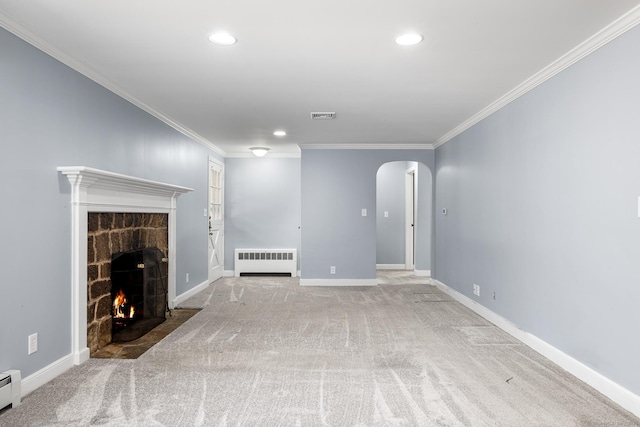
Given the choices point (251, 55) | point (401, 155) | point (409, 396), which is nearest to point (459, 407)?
point (409, 396)

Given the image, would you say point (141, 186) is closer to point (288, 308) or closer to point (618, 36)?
point (288, 308)

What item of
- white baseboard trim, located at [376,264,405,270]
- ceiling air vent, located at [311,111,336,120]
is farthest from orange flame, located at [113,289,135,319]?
white baseboard trim, located at [376,264,405,270]

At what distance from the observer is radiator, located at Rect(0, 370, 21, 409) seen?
2.27 m

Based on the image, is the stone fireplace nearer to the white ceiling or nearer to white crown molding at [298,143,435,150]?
the white ceiling

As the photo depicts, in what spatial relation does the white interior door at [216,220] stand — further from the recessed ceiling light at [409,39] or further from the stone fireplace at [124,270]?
the recessed ceiling light at [409,39]

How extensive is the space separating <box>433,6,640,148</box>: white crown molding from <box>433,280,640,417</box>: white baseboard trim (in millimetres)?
2131

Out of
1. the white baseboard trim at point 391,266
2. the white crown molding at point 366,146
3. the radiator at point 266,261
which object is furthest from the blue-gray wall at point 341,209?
the white baseboard trim at point 391,266

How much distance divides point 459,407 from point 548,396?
626 millimetres

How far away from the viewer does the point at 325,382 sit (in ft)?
8.98

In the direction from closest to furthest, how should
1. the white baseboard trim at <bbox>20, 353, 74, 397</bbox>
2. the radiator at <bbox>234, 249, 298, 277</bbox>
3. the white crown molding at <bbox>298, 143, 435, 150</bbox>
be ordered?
the white baseboard trim at <bbox>20, 353, 74, 397</bbox> < the white crown molding at <bbox>298, 143, 435, 150</bbox> < the radiator at <bbox>234, 249, 298, 277</bbox>

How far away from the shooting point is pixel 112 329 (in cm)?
356

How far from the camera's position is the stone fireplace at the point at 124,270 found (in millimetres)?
3242

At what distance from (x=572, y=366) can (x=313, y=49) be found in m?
2.90

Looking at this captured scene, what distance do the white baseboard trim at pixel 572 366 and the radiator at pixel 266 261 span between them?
3.70 m
